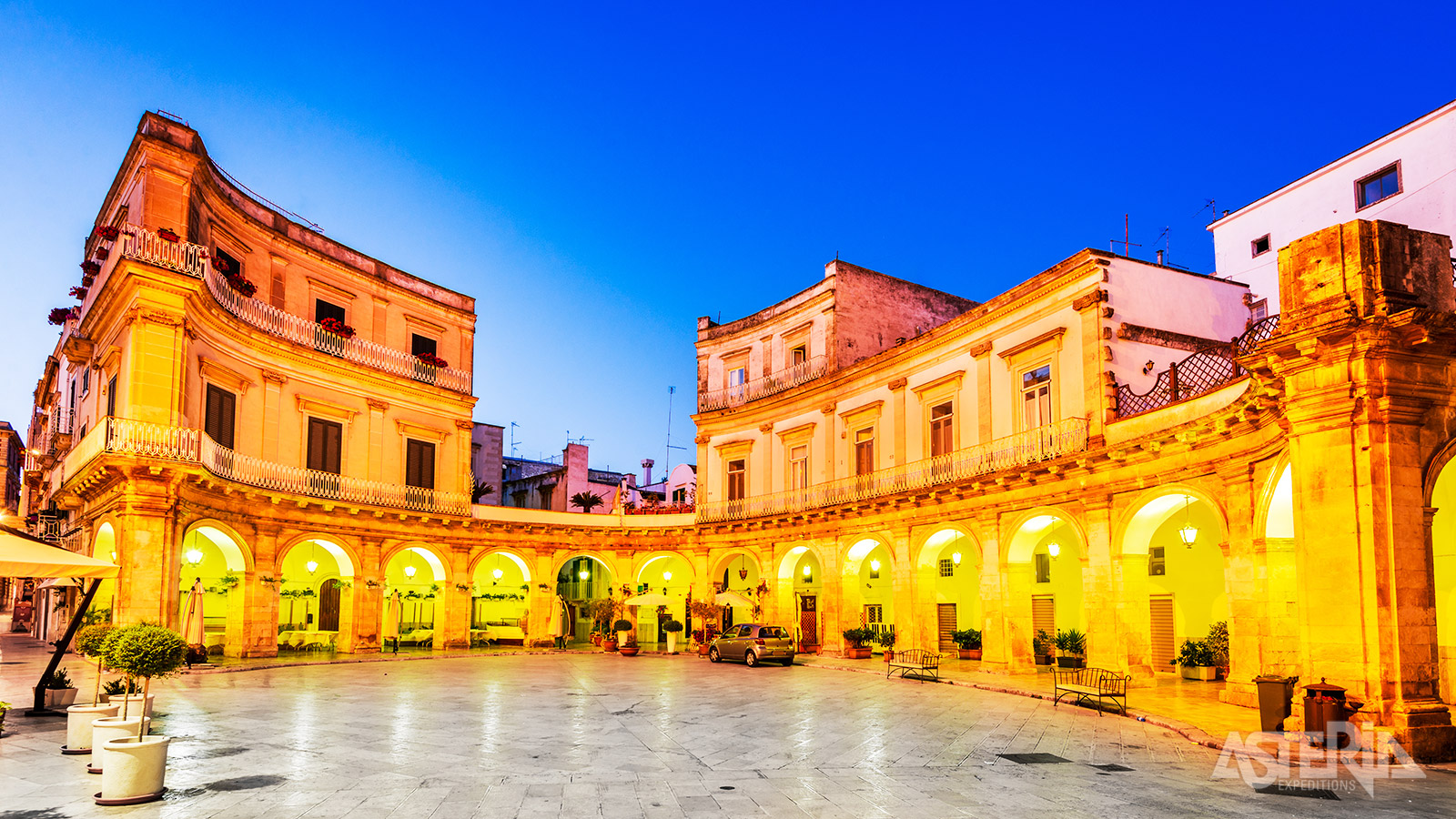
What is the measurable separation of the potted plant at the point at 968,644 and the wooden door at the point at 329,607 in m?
19.3

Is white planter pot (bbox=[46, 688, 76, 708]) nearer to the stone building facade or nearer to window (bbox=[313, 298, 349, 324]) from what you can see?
the stone building facade

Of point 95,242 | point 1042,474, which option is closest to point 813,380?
point 1042,474

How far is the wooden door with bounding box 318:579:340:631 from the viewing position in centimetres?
3161

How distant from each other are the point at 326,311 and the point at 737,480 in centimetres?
1424

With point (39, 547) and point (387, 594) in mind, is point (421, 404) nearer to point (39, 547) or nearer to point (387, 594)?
point (387, 594)

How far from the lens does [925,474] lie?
26.4 metres

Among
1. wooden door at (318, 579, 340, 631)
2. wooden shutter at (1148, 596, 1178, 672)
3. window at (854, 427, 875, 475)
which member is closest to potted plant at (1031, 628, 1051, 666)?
wooden shutter at (1148, 596, 1178, 672)

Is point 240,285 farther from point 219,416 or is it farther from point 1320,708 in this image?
point 1320,708

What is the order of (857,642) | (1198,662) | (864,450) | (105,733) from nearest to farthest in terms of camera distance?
(105,733) → (1198,662) → (857,642) → (864,450)

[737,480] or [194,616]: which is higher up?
[737,480]

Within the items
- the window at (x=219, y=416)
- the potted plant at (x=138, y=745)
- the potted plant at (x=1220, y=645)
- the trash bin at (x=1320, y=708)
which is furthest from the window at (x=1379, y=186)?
the window at (x=219, y=416)

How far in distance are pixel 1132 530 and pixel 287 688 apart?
53.9 ft

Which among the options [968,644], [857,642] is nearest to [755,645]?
[857,642]

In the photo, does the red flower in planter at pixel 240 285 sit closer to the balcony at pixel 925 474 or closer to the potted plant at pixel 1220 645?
the balcony at pixel 925 474
